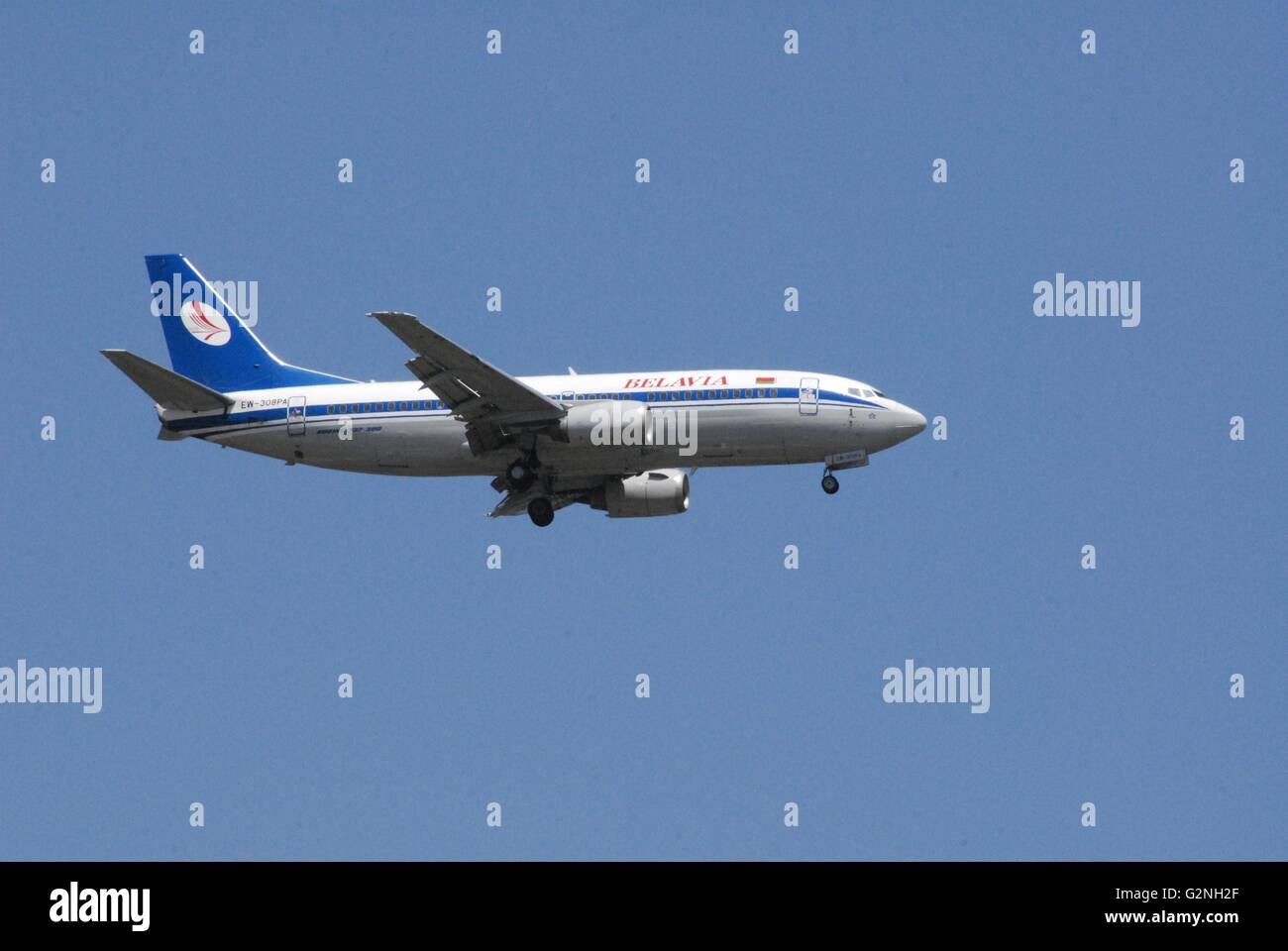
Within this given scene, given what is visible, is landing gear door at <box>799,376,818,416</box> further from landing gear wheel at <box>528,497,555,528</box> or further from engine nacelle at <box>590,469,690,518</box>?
landing gear wheel at <box>528,497,555,528</box>

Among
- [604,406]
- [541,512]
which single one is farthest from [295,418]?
[604,406]

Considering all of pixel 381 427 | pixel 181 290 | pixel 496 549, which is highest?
pixel 181 290

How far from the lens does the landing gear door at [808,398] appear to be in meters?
59.8

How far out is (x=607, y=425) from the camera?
2349 inches

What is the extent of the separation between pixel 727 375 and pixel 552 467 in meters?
6.20

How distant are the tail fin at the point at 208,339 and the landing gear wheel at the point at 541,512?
25.3 feet

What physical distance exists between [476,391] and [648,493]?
268 inches

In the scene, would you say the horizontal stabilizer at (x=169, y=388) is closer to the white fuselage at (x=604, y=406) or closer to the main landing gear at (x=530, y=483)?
the white fuselage at (x=604, y=406)

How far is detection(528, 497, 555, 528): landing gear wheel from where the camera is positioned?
62.6m

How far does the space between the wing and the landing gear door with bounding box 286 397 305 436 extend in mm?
4873

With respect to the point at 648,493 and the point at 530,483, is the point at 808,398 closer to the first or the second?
the point at 648,493
